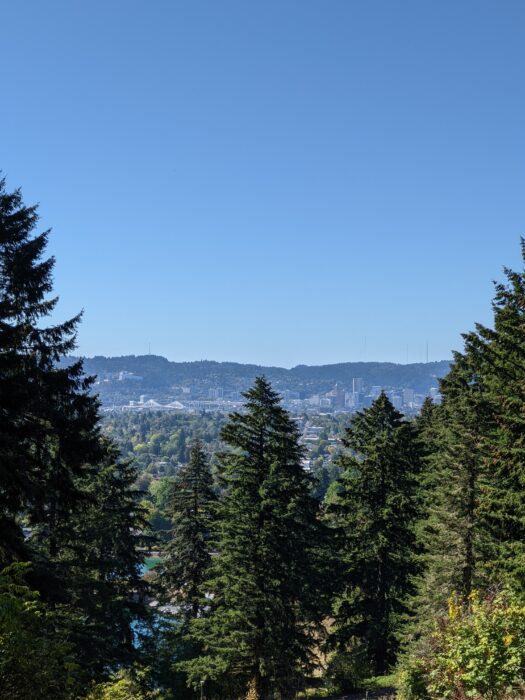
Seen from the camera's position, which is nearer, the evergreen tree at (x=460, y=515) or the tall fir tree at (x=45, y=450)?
the tall fir tree at (x=45, y=450)

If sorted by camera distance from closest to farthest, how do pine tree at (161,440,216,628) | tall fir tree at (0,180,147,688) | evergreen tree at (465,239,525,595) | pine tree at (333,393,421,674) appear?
tall fir tree at (0,180,147,688), evergreen tree at (465,239,525,595), pine tree at (333,393,421,674), pine tree at (161,440,216,628)

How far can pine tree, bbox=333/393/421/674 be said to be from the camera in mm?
25672

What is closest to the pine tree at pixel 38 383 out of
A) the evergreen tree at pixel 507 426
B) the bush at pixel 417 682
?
the bush at pixel 417 682

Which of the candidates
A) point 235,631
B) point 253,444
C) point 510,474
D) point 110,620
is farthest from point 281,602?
point 510,474

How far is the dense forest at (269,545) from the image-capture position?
10.2m

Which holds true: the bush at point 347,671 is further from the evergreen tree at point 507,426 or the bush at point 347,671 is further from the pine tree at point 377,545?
the evergreen tree at point 507,426

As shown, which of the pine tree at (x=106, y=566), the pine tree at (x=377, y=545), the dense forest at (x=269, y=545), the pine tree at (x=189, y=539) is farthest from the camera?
the pine tree at (x=189, y=539)

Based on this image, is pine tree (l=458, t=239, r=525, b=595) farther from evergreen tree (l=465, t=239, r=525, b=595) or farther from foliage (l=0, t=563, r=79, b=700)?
foliage (l=0, t=563, r=79, b=700)

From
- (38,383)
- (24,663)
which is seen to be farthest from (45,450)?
(24,663)

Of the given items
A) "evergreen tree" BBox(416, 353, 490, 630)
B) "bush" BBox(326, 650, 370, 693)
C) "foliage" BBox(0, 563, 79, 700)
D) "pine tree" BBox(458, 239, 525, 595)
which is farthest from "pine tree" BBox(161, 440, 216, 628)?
"foliage" BBox(0, 563, 79, 700)

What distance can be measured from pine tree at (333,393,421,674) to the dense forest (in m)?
0.08

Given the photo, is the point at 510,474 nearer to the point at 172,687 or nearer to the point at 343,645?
the point at 343,645

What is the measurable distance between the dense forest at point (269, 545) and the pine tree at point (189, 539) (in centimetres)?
22

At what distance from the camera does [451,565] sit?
2067 centimetres
